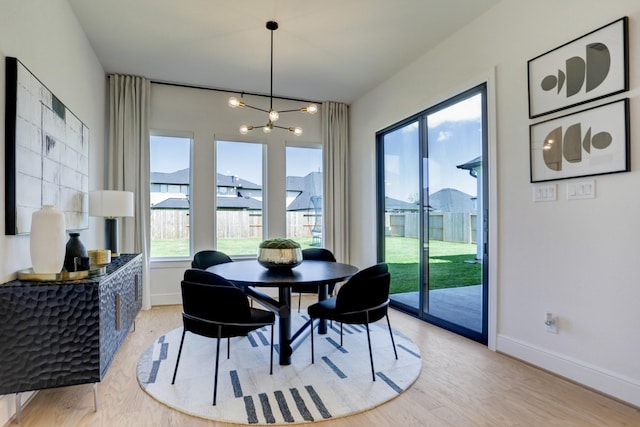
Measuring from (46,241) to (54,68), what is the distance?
1.48 meters

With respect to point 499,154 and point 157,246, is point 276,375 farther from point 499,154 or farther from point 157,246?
point 157,246

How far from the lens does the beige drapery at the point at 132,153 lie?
4.30 metres

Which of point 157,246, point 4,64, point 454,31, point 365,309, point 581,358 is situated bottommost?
point 581,358

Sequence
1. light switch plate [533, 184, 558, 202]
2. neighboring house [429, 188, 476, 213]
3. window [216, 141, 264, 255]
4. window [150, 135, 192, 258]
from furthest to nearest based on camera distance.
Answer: window [216, 141, 264, 255] < window [150, 135, 192, 258] < neighboring house [429, 188, 476, 213] < light switch plate [533, 184, 558, 202]

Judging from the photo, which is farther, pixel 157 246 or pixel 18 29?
pixel 157 246

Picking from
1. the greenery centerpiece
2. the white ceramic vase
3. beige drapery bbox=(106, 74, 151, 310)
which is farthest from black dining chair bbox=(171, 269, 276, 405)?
beige drapery bbox=(106, 74, 151, 310)

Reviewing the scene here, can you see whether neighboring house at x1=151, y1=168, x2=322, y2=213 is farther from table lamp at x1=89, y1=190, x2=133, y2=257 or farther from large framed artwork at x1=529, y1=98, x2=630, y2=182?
large framed artwork at x1=529, y1=98, x2=630, y2=182

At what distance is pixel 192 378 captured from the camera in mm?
2451

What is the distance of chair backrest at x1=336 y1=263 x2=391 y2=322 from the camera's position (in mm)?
2430

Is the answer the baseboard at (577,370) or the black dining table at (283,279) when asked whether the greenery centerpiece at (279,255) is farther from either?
the baseboard at (577,370)

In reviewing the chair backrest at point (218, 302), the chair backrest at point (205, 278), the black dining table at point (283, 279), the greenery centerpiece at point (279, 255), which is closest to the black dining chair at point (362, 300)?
the black dining table at point (283, 279)

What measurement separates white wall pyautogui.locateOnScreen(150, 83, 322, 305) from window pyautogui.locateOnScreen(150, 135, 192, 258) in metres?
0.12

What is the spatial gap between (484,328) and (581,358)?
2.66 feet

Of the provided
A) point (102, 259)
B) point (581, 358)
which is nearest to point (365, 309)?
point (581, 358)
